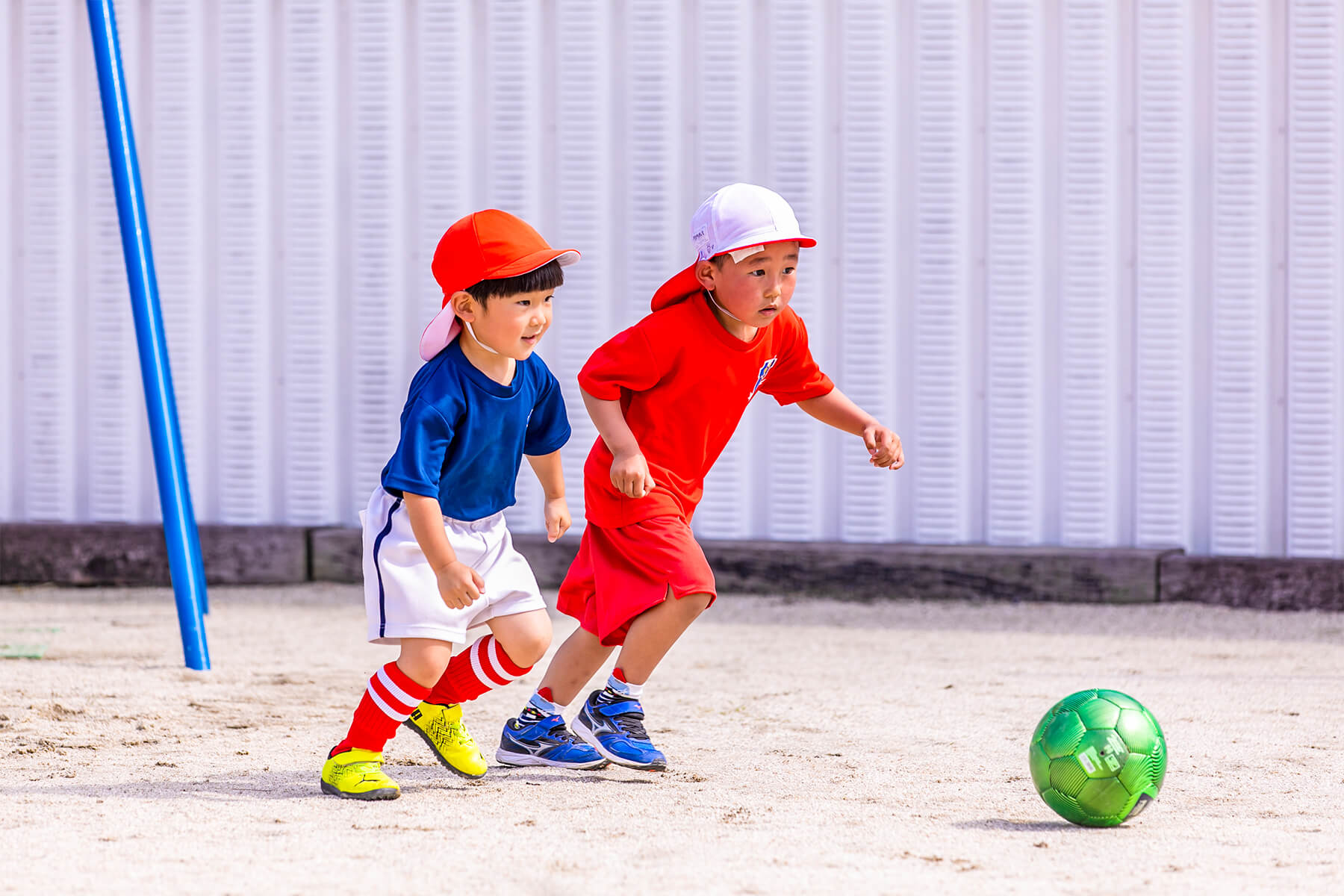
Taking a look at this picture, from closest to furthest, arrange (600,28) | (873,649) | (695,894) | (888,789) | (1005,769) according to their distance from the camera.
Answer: (695,894) → (888,789) → (1005,769) → (873,649) → (600,28)

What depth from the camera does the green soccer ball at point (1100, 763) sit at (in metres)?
3.05

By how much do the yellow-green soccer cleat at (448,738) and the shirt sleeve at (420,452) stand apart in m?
0.58

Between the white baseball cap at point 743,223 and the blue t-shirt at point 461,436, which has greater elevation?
the white baseball cap at point 743,223

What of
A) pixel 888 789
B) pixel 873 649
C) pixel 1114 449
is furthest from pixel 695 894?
pixel 1114 449

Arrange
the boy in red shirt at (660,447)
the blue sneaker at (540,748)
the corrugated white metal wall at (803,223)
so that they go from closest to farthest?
the boy in red shirt at (660,447)
the blue sneaker at (540,748)
the corrugated white metal wall at (803,223)

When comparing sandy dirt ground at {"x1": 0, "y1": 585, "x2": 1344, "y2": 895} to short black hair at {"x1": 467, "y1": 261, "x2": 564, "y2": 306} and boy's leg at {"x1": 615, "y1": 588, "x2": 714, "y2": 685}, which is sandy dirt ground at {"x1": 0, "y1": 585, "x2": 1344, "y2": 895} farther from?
short black hair at {"x1": 467, "y1": 261, "x2": 564, "y2": 306}

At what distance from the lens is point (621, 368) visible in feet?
11.7

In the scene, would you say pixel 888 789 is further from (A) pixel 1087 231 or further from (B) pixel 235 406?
(B) pixel 235 406

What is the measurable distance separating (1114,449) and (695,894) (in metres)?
4.39

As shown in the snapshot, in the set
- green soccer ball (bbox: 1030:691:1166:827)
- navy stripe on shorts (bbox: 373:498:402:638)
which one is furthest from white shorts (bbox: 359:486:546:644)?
green soccer ball (bbox: 1030:691:1166:827)

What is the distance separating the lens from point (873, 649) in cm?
552

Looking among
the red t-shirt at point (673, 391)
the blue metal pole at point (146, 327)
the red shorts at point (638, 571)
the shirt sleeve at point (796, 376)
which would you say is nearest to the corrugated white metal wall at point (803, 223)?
the blue metal pole at point (146, 327)

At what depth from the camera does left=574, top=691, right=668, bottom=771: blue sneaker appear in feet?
11.8

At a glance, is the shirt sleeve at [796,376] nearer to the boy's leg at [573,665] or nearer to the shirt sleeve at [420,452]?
the boy's leg at [573,665]
